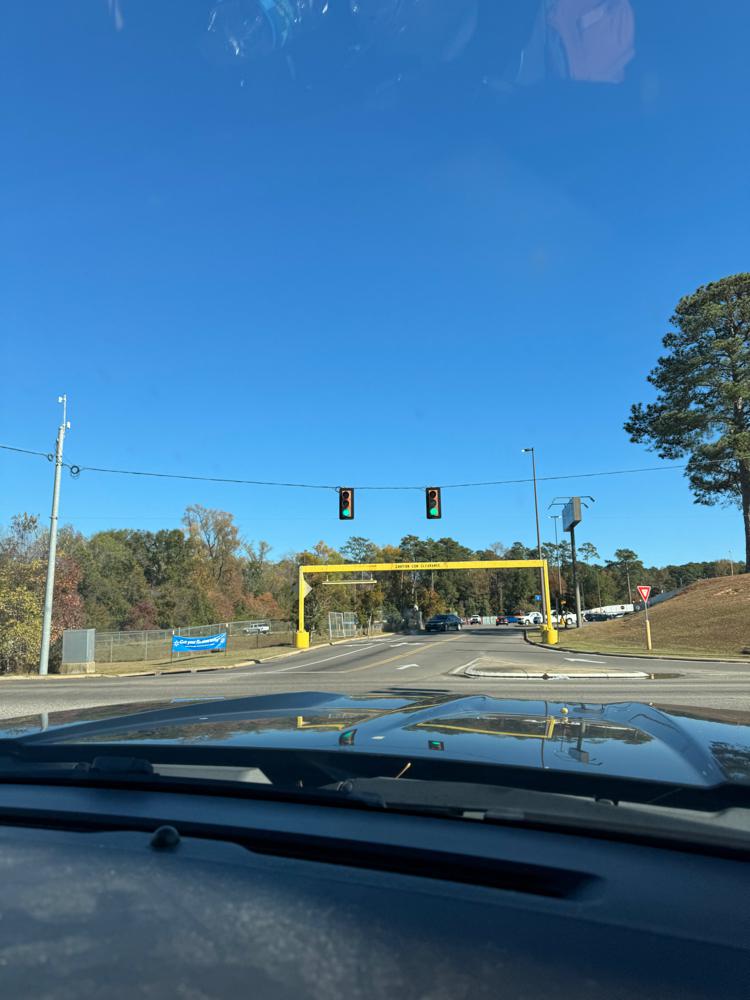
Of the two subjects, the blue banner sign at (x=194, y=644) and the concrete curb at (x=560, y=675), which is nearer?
the concrete curb at (x=560, y=675)

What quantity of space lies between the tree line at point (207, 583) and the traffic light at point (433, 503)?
17300 mm

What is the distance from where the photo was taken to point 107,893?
1487mm

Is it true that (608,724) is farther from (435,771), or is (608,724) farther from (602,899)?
(602,899)

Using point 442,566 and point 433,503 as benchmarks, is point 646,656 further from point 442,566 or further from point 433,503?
point 442,566

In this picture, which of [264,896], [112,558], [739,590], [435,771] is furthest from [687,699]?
[112,558]

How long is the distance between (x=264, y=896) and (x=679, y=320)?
4663 cm

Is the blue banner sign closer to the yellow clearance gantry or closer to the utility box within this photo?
the utility box

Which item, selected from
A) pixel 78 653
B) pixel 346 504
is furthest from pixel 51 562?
pixel 346 504

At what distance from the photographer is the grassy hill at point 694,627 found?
30.0 m

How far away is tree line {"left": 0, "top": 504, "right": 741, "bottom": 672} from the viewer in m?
32.6

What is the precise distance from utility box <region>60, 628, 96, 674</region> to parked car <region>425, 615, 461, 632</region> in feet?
136

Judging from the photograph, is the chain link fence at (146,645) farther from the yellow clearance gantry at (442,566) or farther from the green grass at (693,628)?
the green grass at (693,628)

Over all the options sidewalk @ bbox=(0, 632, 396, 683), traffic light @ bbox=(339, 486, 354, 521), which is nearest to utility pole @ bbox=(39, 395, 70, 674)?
sidewalk @ bbox=(0, 632, 396, 683)

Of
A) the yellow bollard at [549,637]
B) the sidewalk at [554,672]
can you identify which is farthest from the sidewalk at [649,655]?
the sidewalk at [554,672]
